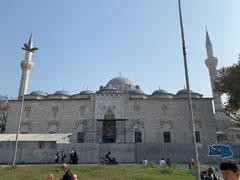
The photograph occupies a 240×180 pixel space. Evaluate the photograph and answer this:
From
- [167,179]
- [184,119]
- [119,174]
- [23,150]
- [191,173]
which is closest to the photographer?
[167,179]

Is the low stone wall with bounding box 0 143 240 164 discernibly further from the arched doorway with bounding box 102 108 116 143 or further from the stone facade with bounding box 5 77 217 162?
the arched doorway with bounding box 102 108 116 143

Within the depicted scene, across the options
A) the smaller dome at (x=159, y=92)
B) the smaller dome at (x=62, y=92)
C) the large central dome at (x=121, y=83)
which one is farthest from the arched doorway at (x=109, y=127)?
the large central dome at (x=121, y=83)

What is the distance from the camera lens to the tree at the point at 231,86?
21.9 meters

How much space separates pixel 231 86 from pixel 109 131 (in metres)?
16.5

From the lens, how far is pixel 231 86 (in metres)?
22.3

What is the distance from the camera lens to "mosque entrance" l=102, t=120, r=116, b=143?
33594mm

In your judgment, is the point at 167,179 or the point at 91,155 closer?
the point at 167,179

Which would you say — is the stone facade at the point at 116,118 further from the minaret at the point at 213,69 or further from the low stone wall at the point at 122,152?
the low stone wall at the point at 122,152

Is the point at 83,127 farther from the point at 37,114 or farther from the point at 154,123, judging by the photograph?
the point at 154,123

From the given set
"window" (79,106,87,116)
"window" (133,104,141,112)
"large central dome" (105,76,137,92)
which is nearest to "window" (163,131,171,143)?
"window" (133,104,141,112)

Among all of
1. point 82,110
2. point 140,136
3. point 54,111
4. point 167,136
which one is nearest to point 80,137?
point 82,110

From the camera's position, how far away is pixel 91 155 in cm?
2377

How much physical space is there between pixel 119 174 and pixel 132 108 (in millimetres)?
20815

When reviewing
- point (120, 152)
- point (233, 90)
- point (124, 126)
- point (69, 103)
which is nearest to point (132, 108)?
point (124, 126)
